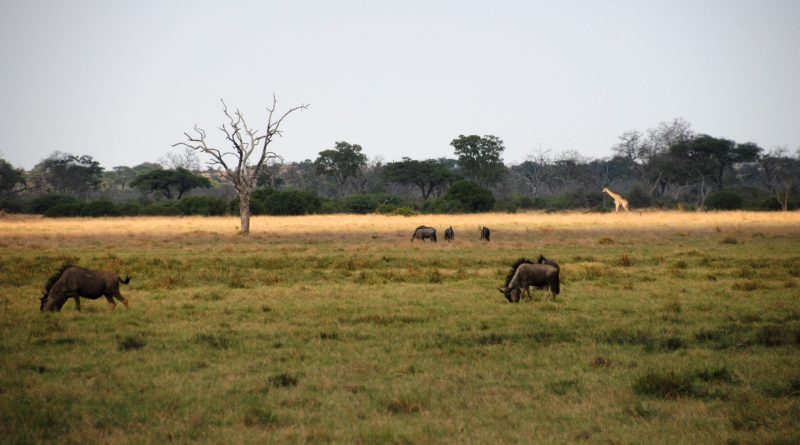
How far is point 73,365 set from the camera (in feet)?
30.5

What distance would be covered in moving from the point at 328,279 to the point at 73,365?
31.7 ft

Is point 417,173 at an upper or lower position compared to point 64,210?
upper

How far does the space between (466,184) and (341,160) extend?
32.8 metres

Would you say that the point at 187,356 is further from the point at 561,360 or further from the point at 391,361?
the point at 561,360

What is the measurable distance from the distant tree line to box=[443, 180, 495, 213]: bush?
0.11 meters

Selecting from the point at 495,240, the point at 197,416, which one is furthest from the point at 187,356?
the point at 495,240

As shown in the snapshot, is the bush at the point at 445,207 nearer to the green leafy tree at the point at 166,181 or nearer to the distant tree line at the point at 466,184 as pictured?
the distant tree line at the point at 466,184

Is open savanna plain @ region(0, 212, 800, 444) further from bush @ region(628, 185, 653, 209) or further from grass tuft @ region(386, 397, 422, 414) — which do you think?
bush @ region(628, 185, 653, 209)

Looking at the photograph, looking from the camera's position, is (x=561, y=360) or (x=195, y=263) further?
(x=195, y=263)

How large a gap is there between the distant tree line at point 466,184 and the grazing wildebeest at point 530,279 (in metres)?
47.5

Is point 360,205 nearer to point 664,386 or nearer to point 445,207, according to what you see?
point 445,207

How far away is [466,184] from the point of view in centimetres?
7081

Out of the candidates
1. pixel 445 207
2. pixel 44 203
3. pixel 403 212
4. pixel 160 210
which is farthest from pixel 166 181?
pixel 445 207

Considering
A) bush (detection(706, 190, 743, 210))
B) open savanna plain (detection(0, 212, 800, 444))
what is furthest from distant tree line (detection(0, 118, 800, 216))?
open savanna plain (detection(0, 212, 800, 444))
